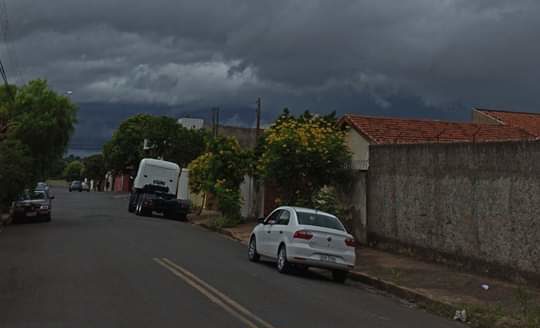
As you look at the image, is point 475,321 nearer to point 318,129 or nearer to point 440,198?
point 440,198

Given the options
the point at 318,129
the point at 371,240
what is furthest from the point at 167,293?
the point at 318,129

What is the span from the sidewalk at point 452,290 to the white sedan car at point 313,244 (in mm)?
767

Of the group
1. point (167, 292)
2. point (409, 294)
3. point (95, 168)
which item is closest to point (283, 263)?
point (409, 294)

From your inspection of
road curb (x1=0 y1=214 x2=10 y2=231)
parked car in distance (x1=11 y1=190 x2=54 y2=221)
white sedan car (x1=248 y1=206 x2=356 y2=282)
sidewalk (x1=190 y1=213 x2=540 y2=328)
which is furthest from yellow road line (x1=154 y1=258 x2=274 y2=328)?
parked car in distance (x1=11 y1=190 x2=54 y2=221)

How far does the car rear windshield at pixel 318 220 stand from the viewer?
17.0 metres

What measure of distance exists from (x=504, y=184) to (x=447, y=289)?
2793 millimetres

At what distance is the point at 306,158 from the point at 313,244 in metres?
7.30

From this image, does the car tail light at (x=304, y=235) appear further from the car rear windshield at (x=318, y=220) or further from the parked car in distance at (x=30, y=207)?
the parked car in distance at (x=30, y=207)

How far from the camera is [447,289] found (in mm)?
14539

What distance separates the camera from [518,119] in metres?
35.8

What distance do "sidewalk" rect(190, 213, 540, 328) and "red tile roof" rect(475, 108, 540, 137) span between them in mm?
15651

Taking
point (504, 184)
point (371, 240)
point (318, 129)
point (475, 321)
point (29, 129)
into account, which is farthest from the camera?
point (29, 129)

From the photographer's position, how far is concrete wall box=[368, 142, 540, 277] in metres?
14.8

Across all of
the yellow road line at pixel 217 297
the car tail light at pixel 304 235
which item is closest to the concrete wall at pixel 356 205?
the car tail light at pixel 304 235
